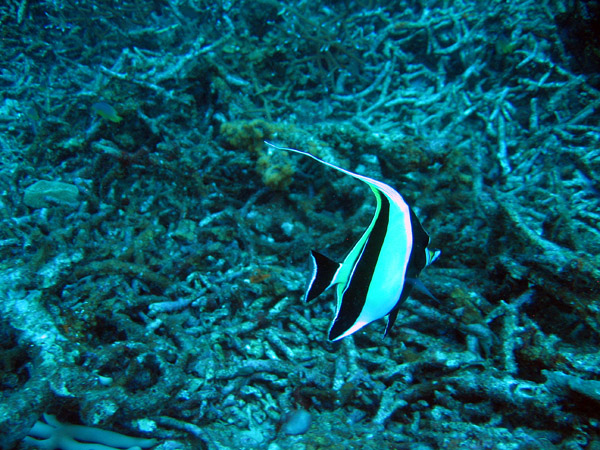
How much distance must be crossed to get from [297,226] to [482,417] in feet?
5.80

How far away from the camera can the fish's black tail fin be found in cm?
105

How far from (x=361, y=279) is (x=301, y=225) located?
1728mm

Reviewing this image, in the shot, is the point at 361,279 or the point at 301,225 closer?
the point at 361,279

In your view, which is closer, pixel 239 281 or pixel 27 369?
pixel 27 369

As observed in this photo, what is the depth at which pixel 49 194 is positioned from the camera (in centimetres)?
319

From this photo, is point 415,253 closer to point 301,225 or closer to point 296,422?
point 296,422

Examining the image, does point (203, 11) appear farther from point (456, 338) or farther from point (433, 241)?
point (456, 338)

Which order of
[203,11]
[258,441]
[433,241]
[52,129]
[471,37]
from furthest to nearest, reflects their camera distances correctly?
[203,11] < [471,37] < [52,129] < [433,241] < [258,441]

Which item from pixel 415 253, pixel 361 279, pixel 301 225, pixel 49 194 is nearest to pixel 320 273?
pixel 361 279

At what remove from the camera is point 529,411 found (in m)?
1.49

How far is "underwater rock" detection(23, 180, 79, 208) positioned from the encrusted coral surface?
0.03 m

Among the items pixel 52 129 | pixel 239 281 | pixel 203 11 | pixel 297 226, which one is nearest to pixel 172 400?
pixel 239 281

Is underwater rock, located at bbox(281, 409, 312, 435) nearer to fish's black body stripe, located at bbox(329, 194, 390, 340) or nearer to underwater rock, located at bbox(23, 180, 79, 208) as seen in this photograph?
fish's black body stripe, located at bbox(329, 194, 390, 340)

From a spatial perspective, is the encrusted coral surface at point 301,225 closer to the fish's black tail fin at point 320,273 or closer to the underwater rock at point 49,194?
the underwater rock at point 49,194
